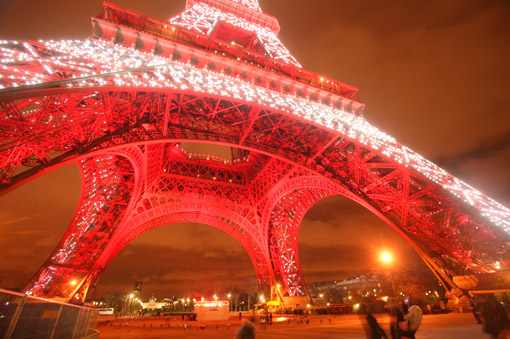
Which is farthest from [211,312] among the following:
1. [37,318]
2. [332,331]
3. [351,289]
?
[351,289]

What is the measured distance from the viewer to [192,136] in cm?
1280

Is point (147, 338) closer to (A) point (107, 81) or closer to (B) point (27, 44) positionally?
(A) point (107, 81)

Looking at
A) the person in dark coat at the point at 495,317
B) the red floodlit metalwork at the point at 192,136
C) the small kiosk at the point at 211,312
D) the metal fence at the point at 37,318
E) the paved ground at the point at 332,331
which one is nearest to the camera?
the metal fence at the point at 37,318

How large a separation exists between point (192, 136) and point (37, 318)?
Result: 30.7 feet

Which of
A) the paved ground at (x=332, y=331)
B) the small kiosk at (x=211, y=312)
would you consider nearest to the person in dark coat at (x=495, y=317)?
the paved ground at (x=332, y=331)

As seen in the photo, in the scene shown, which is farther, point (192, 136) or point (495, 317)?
point (192, 136)

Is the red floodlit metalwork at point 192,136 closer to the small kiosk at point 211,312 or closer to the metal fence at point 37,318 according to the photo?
the metal fence at point 37,318

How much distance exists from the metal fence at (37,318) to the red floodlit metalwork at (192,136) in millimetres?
4078

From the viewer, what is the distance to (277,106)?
11555mm

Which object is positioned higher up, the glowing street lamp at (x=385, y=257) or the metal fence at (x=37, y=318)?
the glowing street lamp at (x=385, y=257)

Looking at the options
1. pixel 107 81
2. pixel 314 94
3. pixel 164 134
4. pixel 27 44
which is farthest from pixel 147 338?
pixel 314 94

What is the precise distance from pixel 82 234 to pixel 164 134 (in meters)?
10.4

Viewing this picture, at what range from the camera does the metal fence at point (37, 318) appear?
141 inches

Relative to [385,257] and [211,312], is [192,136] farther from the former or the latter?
[211,312]
